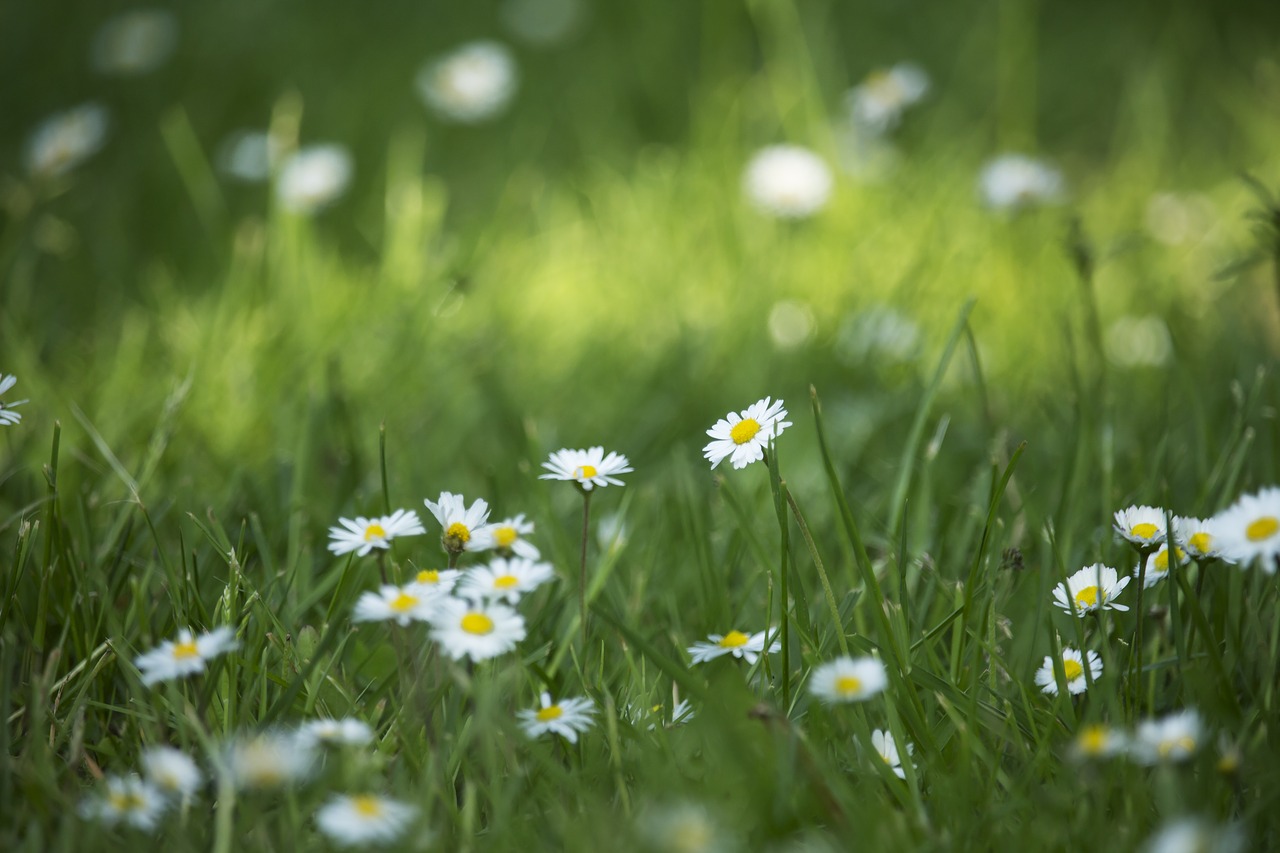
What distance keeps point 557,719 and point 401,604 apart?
16 cm

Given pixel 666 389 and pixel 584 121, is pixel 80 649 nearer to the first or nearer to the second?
pixel 666 389

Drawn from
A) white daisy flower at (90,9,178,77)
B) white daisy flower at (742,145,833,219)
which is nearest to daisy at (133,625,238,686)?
white daisy flower at (742,145,833,219)

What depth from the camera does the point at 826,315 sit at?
6.34 feet

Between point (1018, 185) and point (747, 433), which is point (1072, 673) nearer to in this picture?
point (747, 433)

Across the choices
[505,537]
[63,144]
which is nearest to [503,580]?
[505,537]

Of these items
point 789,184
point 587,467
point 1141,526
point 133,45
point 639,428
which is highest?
point 133,45

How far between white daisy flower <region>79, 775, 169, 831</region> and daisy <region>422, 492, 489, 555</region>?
0.29 meters

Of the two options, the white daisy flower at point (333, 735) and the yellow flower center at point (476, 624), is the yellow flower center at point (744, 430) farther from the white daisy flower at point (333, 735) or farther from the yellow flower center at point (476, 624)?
the white daisy flower at point (333, 735)

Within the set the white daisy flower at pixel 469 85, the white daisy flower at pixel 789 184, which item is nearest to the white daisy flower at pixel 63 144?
the white daisy flower at pixel 469 85

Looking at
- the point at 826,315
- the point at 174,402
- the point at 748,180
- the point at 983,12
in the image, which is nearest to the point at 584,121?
the point at 748,180

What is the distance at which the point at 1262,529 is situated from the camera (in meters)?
0.79

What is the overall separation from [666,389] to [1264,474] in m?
0.86

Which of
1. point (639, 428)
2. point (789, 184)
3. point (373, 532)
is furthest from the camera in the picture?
point (789, 184)

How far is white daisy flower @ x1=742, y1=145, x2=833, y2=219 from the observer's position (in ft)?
7.17
